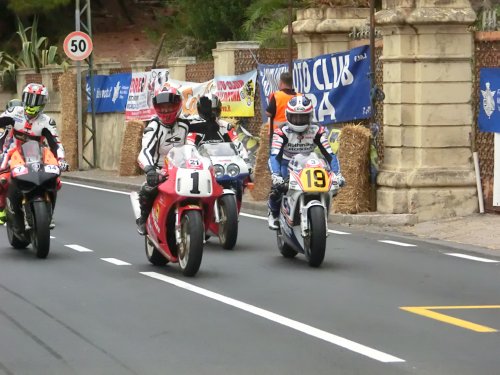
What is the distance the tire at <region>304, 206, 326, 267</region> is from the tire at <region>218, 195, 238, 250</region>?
1982mm

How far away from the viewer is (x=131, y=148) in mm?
30219

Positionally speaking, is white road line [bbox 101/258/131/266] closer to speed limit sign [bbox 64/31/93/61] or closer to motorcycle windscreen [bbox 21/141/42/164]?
motorcycle windscreen [bbox 21/141/42/164]

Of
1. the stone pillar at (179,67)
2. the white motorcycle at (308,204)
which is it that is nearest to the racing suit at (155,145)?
the white motorcycle at (308,204)

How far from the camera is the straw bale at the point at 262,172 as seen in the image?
22.8m

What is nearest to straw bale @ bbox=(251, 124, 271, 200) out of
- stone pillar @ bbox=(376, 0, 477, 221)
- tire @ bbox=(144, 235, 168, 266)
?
stone pillar @ bbox=(376, 0, 477, 221)

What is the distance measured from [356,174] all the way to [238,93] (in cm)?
743

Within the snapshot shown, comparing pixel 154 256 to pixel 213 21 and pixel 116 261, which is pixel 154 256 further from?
pixel 213 21

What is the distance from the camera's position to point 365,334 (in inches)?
387

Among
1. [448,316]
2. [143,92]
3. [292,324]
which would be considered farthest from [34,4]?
[292,324]

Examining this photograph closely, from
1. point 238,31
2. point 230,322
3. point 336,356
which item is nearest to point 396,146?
point 230,322

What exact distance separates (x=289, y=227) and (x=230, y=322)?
3.93m

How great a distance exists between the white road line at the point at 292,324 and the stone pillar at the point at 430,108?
21.7 feet

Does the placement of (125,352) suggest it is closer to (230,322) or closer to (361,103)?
(230,322)

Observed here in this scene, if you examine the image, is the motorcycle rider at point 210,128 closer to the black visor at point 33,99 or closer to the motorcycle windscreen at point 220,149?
the motorcycle windscreen at point 220,149
